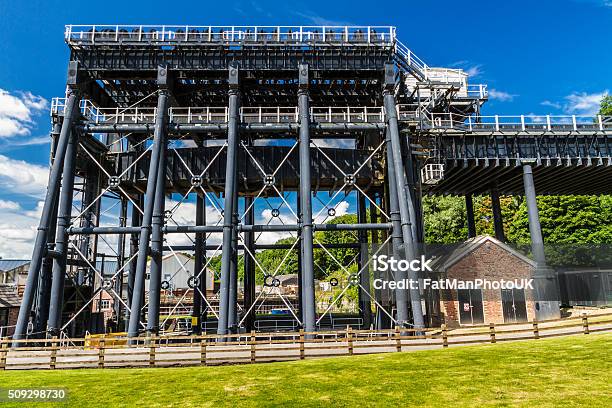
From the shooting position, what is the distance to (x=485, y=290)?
89.9ft

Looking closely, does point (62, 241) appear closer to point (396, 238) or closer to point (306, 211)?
point (306, 211)

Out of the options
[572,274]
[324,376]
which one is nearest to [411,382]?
[324,376]

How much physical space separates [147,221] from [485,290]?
21.9 meters

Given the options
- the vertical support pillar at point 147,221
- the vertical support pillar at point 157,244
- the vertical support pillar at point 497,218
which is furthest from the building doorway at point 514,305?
the vertical support pillar at point 147,221

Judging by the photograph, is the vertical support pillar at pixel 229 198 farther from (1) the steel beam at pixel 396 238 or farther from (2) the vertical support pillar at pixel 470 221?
(2) the vertical support pillar at pixel 470 221

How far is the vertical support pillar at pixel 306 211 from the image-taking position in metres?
20.6

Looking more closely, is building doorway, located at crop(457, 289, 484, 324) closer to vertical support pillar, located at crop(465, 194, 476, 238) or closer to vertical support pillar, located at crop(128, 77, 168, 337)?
vertical support pillar, located at crop(465, 194, 476, 238)

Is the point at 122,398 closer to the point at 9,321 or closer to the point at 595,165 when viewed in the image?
the point at 9,321

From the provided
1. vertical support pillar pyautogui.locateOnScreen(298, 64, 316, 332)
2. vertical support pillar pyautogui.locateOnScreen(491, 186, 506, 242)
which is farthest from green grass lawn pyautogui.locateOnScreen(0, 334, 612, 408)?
vertical support pillar pyautogui.locateOnScreen(491, 186, 506, 242)

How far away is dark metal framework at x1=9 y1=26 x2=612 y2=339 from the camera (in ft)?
71.6

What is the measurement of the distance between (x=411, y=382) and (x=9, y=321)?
31678mm

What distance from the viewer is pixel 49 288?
888 inches

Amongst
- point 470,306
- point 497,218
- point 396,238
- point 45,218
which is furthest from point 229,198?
point 497,218

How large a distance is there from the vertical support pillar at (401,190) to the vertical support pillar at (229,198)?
29.0ft
